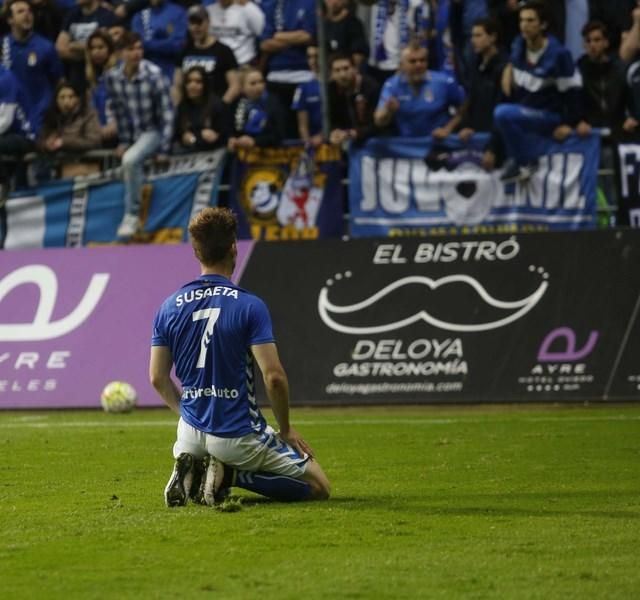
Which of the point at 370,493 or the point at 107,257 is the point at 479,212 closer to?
the point at 107,257

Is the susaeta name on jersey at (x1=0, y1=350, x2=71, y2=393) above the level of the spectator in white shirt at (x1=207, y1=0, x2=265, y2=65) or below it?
below

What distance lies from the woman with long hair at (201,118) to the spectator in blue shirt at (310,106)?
41.1 inches

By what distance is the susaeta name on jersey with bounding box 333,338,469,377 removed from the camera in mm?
17875

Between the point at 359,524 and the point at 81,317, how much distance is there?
1153cm

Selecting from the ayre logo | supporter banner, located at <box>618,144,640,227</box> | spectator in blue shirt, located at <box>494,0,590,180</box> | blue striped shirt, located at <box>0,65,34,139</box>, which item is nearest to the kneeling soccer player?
the ayre logo

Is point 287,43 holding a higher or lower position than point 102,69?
higher

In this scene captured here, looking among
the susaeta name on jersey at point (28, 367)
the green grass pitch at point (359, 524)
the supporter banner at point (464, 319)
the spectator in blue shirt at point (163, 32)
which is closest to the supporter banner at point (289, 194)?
the supporter banner at point (464, 319)

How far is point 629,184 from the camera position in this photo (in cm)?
1972

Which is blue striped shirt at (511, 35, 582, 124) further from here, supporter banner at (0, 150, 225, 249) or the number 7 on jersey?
the number 7 on jersey

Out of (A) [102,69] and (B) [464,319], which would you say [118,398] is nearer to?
(B) [464,319]

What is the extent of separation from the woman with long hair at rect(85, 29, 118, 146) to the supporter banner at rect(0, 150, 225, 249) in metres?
0.77

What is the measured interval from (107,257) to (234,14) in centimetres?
490

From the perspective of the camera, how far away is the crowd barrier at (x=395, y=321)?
17.6m

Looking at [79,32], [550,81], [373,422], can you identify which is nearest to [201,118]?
[79,32]
